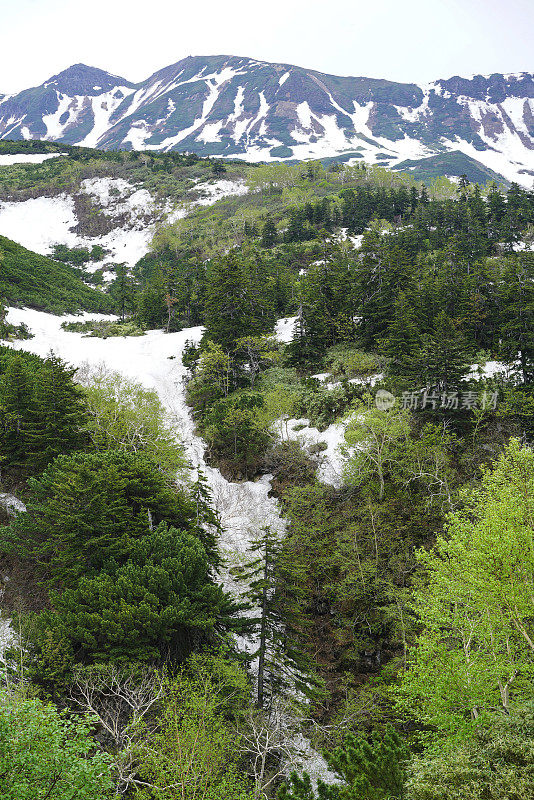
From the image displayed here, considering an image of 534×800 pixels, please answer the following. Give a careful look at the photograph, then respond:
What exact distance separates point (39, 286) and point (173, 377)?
2723 cm

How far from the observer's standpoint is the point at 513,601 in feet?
33.7

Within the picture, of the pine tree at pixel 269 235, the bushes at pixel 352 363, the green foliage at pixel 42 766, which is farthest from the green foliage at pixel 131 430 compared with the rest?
the pine tree at pixel 269 235

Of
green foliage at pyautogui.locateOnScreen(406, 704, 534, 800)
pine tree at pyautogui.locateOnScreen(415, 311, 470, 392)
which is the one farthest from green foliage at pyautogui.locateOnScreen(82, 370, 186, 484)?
green foliage at pyautogui.locateOnScreen(406, 704, 534, 800)

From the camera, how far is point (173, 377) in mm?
39125

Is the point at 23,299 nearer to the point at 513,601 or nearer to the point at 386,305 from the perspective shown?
the point at 386,305

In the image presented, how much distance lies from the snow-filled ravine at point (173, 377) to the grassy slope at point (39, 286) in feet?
7.10

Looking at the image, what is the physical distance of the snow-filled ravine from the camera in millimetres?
25156

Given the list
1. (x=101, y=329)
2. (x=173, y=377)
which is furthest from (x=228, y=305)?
(x=101, y=329)

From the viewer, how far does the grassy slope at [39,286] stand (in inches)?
1901

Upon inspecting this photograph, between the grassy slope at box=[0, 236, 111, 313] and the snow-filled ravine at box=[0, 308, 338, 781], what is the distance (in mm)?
2164

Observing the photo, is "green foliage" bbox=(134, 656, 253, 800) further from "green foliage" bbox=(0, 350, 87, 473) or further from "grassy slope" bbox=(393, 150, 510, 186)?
"grassy slope" bbox=(393, 150, 510, 186)

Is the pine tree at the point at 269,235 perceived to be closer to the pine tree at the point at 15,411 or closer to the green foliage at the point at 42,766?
the pine tree at the point at 15,411

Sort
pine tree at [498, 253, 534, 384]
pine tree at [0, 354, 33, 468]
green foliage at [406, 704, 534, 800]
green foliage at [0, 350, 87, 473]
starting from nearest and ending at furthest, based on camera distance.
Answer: green foliage at [406, 704, 534, 800], green foliage at [0, 350, 87, 473], pine tree at [0, 354, 33, 468], pine tree at [498, 253, 534, 384]

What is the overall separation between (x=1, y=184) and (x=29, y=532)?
347ft
